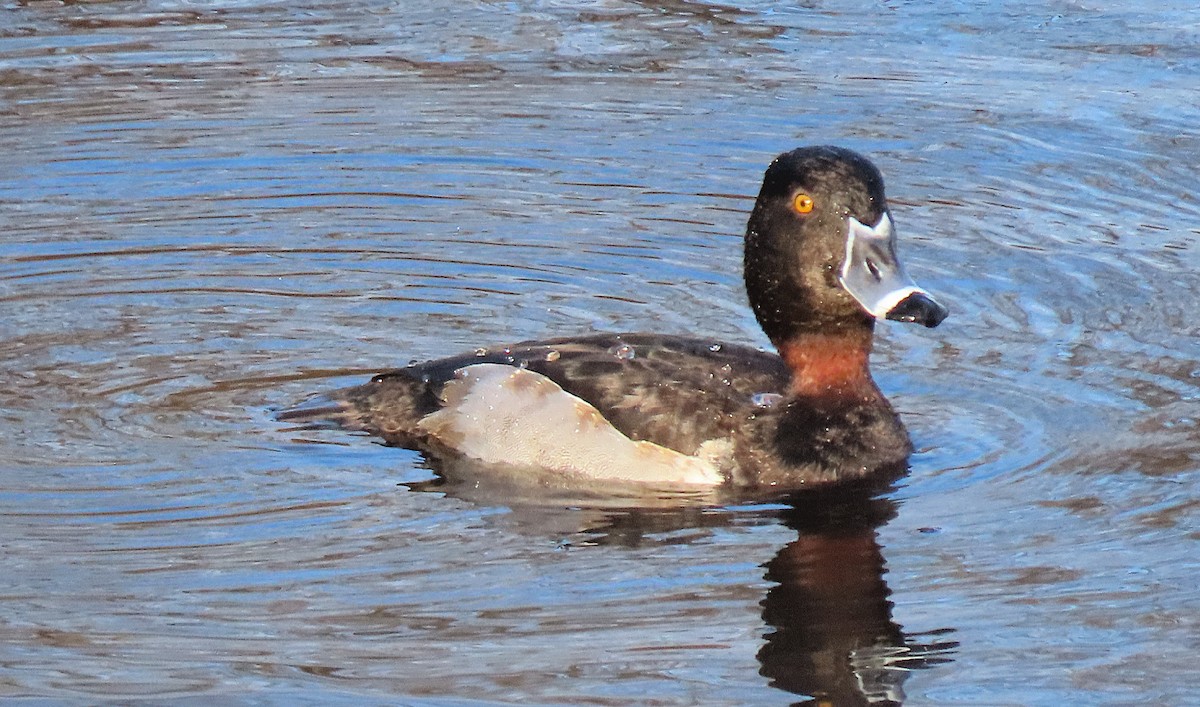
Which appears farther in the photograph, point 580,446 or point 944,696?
point 580,446

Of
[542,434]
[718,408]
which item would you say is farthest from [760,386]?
[542,434]

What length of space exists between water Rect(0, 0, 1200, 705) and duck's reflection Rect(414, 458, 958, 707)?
0.7 inches

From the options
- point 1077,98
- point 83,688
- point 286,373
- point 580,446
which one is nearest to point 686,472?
point 580,446

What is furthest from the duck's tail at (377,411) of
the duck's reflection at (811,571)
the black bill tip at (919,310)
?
the black bill tip at (919,310)

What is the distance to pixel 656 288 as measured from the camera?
8.70 m

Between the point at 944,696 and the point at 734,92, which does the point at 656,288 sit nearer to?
the point at 734,92

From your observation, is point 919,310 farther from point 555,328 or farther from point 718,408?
point 555,328

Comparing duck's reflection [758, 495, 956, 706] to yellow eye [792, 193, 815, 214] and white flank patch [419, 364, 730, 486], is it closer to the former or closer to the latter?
white flank patch [419, 364, 730, 486]

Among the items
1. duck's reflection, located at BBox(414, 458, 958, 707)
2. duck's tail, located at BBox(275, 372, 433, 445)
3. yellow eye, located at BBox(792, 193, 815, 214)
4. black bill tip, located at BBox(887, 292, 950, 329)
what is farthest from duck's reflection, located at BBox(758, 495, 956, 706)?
duck's tail, located at BBox(275, 372, 433, 445)

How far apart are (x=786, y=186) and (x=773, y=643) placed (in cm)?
211

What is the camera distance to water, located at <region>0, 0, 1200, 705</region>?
17.6 ft

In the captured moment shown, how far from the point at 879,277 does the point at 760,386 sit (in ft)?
1.88

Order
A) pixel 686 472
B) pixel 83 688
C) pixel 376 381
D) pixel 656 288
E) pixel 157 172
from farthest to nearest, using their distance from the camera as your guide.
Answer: pixel 157 172 → pixel 656 288 → pixel 376 381 → pixel 686 472 → pixel 83 688

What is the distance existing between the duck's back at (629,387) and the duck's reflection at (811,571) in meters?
0.32
